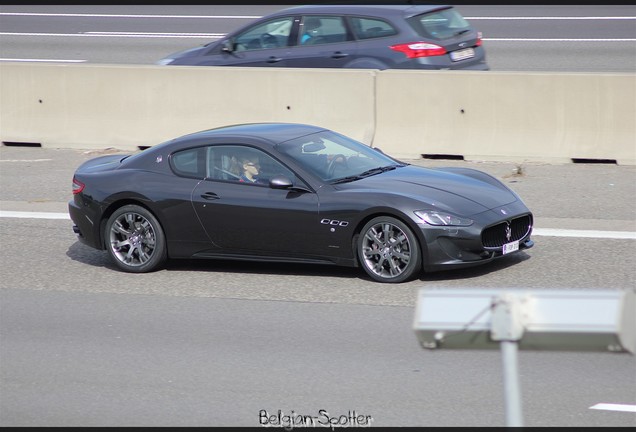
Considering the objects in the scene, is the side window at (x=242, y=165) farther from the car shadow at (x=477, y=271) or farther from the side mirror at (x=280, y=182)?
the car shadow at (x=477, y=271)

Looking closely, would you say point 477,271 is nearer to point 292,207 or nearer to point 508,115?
point 292,207

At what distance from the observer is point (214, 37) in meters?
24.9

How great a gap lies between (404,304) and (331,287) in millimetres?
877

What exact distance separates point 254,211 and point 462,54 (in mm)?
7320

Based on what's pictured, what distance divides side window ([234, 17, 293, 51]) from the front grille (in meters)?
7.68

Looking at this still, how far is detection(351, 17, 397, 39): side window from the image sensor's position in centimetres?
1571

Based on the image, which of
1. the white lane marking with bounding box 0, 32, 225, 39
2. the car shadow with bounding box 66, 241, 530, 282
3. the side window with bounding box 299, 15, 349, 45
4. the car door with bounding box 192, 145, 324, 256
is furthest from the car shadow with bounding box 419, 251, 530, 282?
the white lane marking with bounding box 0, 32, 225, 39

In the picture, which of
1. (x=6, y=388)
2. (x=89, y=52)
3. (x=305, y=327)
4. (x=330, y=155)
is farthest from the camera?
(x=89, y=52)

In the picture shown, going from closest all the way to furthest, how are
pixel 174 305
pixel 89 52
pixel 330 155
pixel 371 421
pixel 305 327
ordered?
pixel 371 421
pixel 305 327
pixel 174 305
pixel 330 155
pixel 89 52

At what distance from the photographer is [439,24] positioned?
1589 centimetres

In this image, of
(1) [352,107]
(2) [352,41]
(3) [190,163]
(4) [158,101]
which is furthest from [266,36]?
(3) [190,163]

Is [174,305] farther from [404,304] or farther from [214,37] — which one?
[214,37]

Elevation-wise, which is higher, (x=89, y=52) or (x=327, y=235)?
(x=89, y=52)

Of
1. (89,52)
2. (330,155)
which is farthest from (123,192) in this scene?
(89,52)
